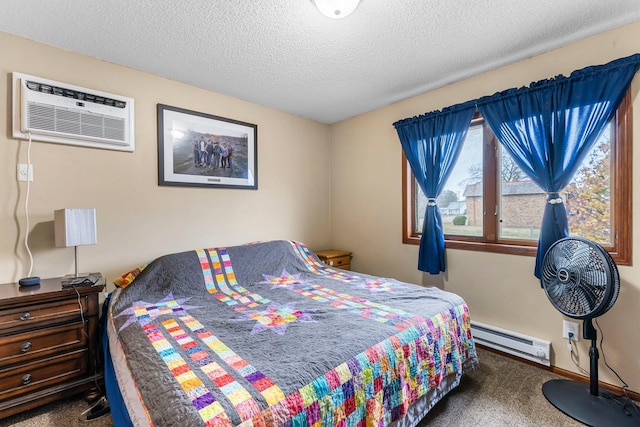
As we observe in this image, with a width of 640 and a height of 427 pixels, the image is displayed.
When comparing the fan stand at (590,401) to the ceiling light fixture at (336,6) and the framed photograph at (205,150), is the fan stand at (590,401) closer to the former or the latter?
the ceiling light fixture at (336,6)

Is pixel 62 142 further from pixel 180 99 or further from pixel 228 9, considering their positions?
pixel 228 9

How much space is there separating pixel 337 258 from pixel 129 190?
2.23 m

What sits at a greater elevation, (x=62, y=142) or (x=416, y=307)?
(x=62, y=142)

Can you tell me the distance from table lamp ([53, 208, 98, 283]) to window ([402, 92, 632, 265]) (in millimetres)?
2727

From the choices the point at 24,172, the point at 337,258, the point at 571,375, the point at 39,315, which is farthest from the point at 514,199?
the point at 24,172

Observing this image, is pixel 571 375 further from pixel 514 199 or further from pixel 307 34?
pixel 307 34

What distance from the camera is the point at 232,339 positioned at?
140 cm

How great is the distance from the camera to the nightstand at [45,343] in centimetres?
159

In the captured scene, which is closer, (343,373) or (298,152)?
(343,373)

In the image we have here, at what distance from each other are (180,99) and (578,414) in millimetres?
3713

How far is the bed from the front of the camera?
3.31ft

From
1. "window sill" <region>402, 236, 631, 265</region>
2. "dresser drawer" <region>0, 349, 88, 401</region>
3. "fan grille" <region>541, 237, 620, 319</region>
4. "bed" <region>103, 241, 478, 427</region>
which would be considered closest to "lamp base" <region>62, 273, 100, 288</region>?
"bed" <region>103, 241, 478, 427</region>

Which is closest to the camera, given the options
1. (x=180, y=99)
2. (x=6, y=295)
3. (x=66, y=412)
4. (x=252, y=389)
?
(x=252, y=389)

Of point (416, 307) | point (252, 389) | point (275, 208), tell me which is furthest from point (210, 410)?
point (275, 208)
